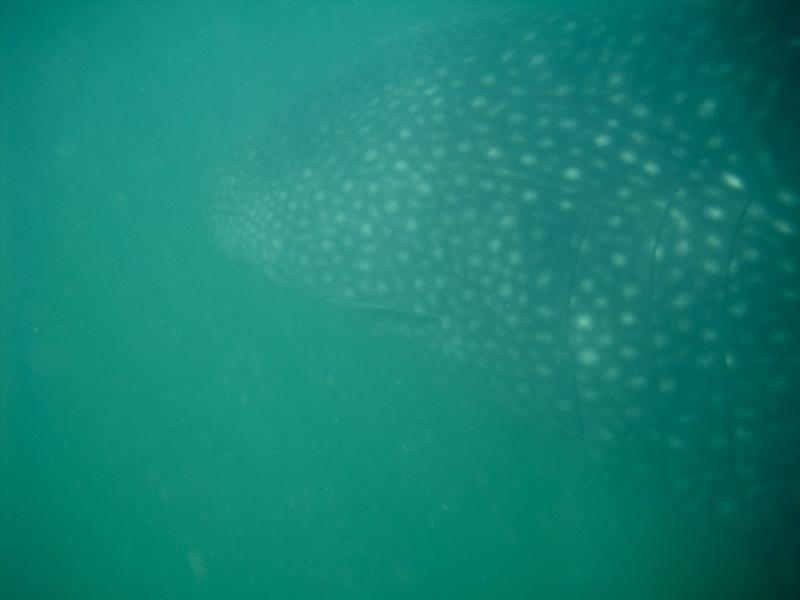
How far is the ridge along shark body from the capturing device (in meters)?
2.41

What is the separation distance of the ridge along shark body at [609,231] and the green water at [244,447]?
0.56m

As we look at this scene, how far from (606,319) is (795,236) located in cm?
93

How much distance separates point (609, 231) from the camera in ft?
8.66

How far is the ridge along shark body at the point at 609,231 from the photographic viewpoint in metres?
2.41

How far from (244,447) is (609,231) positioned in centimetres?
582

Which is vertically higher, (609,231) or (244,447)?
(609,231)

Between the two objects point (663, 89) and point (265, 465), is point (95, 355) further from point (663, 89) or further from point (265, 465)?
point (663, 89)

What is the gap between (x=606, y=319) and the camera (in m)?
2.65

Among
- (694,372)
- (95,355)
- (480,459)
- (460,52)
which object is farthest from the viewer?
(95,355)

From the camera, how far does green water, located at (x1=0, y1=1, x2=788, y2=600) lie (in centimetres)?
412

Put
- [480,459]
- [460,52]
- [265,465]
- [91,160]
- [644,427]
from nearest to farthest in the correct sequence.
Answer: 1. [644,427]
2. [460,52]
3. [480,459]
4. [265,465]
5. [91,160]

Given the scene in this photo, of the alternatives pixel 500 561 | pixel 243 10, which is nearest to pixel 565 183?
pixel 500 561

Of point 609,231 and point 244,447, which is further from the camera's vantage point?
point 244,447

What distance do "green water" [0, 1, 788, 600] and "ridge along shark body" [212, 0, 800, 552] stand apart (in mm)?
556
